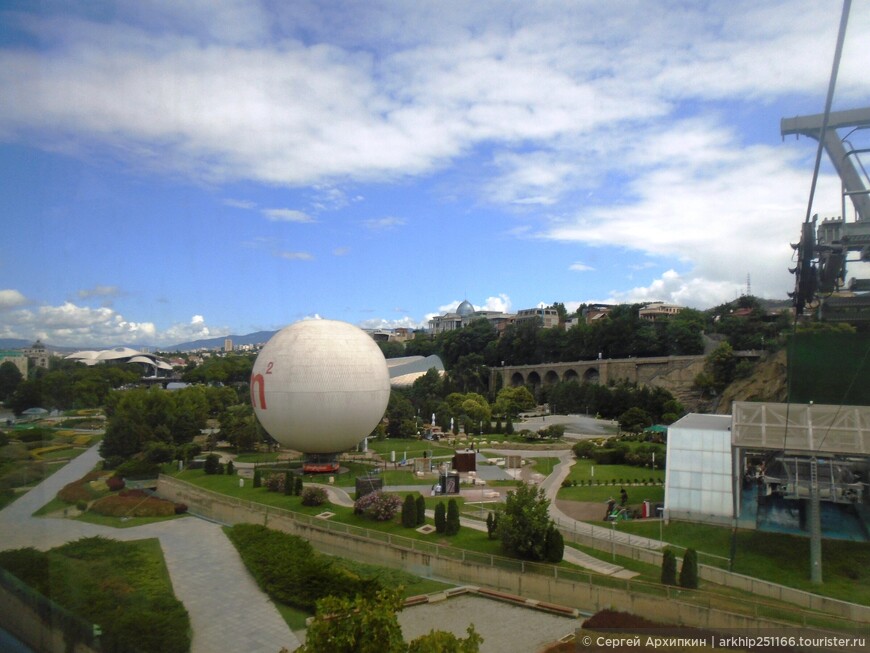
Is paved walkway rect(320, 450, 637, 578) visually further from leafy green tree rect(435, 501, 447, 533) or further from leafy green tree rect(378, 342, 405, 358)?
leafy green tree rect(378, 342, 405, 358)

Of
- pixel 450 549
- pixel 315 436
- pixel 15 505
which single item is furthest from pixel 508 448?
pixel 15 505

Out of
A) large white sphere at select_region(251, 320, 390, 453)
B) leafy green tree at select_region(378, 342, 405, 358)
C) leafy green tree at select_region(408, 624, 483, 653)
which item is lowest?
leafy green tree at select_region(408, 624, 483, 653)

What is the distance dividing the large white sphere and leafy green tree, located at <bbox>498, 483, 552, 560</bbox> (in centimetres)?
1651

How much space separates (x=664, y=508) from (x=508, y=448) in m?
23.2

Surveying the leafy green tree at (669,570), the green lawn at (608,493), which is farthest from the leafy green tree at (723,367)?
the leafy green tree at (669,570)

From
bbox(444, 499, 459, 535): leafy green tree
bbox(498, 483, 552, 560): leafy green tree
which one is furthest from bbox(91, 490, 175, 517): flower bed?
bbox(498, 483, 552, 560): leafy green tree

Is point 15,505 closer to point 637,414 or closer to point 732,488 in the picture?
point 732,488

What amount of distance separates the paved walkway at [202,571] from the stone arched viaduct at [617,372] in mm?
57656

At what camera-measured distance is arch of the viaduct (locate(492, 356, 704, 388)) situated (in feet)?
239

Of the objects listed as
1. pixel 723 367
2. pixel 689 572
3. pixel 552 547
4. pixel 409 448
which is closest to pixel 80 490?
pixel 552 547

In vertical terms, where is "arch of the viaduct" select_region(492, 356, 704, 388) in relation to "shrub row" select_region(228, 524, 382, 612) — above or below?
above

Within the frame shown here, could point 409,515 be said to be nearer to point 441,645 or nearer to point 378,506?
point 378,506

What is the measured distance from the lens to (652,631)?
14172 millimetres

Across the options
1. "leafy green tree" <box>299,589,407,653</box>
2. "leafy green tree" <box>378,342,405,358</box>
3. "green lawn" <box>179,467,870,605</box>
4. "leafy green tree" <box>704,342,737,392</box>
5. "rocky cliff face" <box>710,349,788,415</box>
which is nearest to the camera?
"leafy green tree" <box>299,589,407,653</box>
